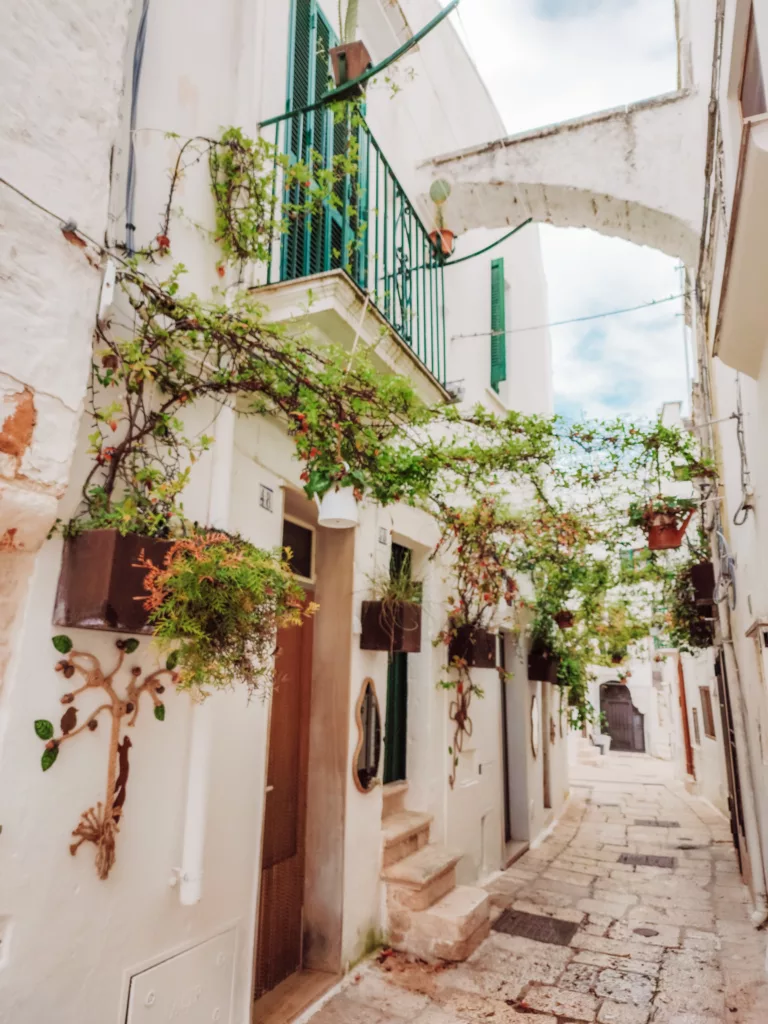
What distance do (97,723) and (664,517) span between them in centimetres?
456

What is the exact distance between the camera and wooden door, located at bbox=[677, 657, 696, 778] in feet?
53.1

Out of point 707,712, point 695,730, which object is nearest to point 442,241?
point 707,712

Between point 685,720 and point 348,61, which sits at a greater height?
point 348,61

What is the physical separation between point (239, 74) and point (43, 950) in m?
4.99

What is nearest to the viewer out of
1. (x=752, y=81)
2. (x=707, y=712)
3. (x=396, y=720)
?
(x=752, y=81)

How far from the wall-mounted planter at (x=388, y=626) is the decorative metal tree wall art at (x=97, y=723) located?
2192 mm

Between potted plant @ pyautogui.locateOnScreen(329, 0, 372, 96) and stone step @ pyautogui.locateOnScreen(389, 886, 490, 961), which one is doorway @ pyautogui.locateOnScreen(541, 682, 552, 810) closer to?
stone step @ pyautogui.locateOnScreen(389, 886, 490, 961)

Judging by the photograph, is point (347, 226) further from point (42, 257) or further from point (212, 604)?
point (212, 604)

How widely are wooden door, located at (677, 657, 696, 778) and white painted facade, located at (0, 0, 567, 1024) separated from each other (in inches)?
542

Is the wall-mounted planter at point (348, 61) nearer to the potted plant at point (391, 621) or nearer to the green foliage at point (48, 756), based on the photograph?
the potted plant at point (391, 621)

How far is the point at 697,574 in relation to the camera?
23.0 ft

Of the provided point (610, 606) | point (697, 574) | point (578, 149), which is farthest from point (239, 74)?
point (610, 606)

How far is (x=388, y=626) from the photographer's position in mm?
5117

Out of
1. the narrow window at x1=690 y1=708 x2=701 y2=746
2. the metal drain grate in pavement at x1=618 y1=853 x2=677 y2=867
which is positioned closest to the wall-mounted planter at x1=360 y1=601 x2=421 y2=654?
the metal drain grate in pavement at x1=618 y1=853 x2=677 y2=867
